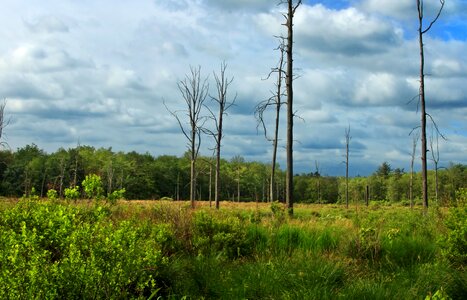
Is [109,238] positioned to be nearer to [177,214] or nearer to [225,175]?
[177,214]

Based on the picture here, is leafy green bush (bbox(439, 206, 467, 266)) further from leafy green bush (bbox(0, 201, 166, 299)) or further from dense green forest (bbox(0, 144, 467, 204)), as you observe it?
dense green forest (bbox(0, 144, 467, 204))

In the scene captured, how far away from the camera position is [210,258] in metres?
7.62

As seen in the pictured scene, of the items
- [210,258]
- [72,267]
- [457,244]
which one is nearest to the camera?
[72,267]

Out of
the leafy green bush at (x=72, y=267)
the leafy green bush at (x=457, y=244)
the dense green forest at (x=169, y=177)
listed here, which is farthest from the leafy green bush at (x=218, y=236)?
the dense green forest at (x=169, y=177)

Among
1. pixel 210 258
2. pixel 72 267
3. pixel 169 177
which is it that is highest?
pixel 169 177

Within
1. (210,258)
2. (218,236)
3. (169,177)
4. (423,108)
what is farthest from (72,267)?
(169,177)

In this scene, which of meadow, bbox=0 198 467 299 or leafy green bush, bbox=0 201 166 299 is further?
meadow, bbox=0 198 467 299

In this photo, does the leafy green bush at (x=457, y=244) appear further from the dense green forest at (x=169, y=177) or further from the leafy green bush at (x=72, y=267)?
the dense green forest at (x=169, y=177)

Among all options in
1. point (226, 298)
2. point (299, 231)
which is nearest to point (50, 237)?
point (226, 298)

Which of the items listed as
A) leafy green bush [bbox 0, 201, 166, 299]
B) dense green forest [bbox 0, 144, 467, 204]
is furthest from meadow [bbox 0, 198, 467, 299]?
dense green forest [bbox 0, 144, 467, 204]

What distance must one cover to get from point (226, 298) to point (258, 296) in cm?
42

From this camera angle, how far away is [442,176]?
75938 mm

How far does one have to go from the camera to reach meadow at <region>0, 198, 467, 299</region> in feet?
14.4

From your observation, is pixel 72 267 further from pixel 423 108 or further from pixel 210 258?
pixel 423 108
